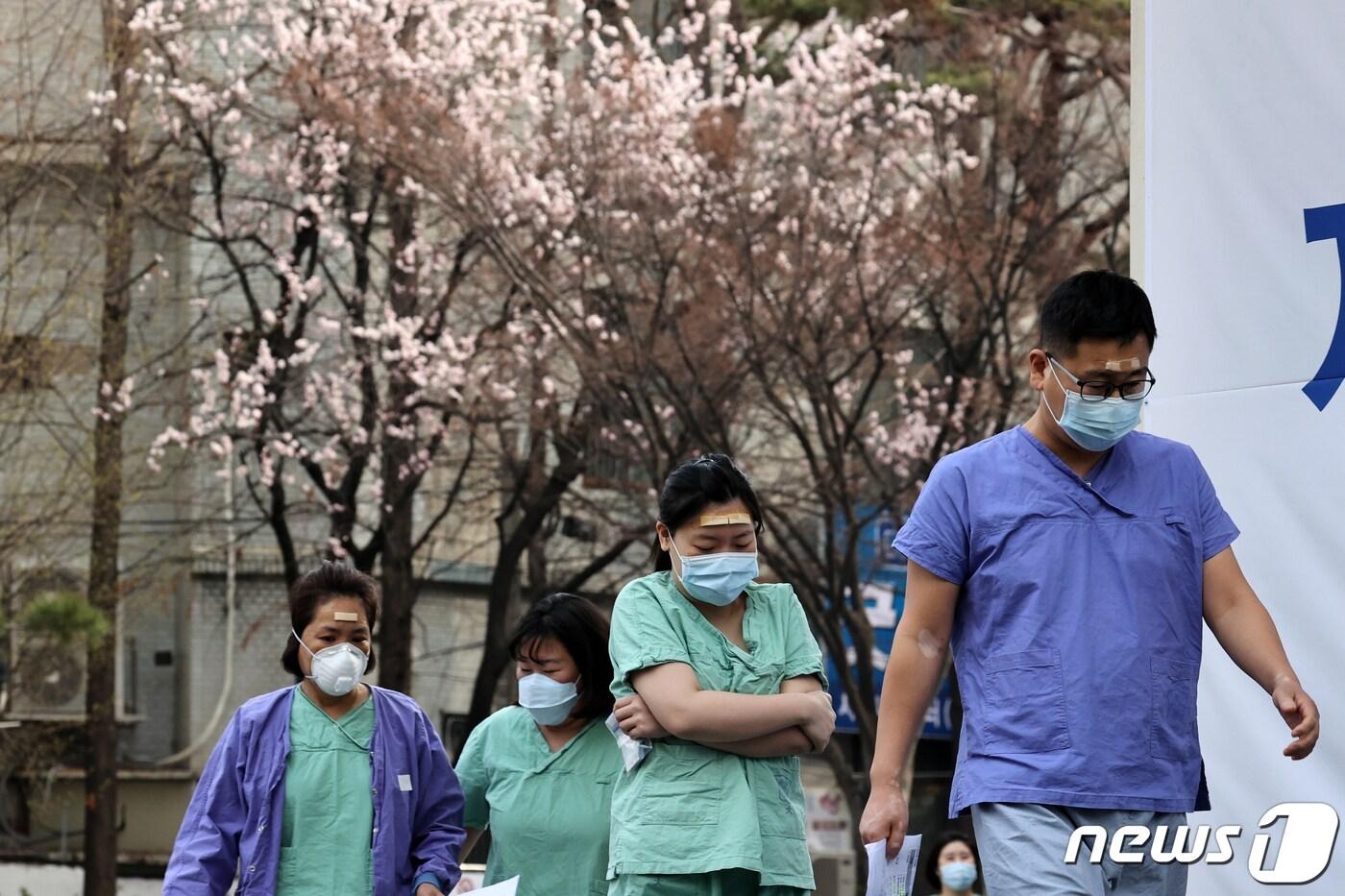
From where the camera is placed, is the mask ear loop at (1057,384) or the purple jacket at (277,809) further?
the purple jacket at (277,809)

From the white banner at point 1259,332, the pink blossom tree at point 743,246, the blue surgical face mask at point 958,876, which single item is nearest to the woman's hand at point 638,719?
the white banner at point 1259,332

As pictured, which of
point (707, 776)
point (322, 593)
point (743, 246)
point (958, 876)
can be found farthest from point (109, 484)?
point (707, 776)

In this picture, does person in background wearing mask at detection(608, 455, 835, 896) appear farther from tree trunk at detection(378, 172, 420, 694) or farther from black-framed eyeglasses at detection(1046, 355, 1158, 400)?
tree trunk at detection(378, 172, 420, 694)

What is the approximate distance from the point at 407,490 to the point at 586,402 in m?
2.61

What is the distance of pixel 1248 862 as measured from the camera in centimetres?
515

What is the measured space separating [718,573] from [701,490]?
207 millimetres

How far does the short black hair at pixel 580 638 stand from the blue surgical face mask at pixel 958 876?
299 centimetres

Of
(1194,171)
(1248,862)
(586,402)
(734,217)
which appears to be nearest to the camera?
(1248,862)

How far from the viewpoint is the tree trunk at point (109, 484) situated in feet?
54.6

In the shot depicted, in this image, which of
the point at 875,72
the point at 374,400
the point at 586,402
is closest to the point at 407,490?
the point at 374,400

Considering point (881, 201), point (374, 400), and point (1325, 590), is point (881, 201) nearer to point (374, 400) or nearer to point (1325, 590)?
point (374, 400)

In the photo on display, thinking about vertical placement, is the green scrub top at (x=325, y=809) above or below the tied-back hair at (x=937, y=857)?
above

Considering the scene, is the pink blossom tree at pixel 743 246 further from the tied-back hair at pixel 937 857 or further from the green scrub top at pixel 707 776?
the green scrub top at pixel 707 776

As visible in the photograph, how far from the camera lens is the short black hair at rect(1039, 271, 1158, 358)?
3965mm
